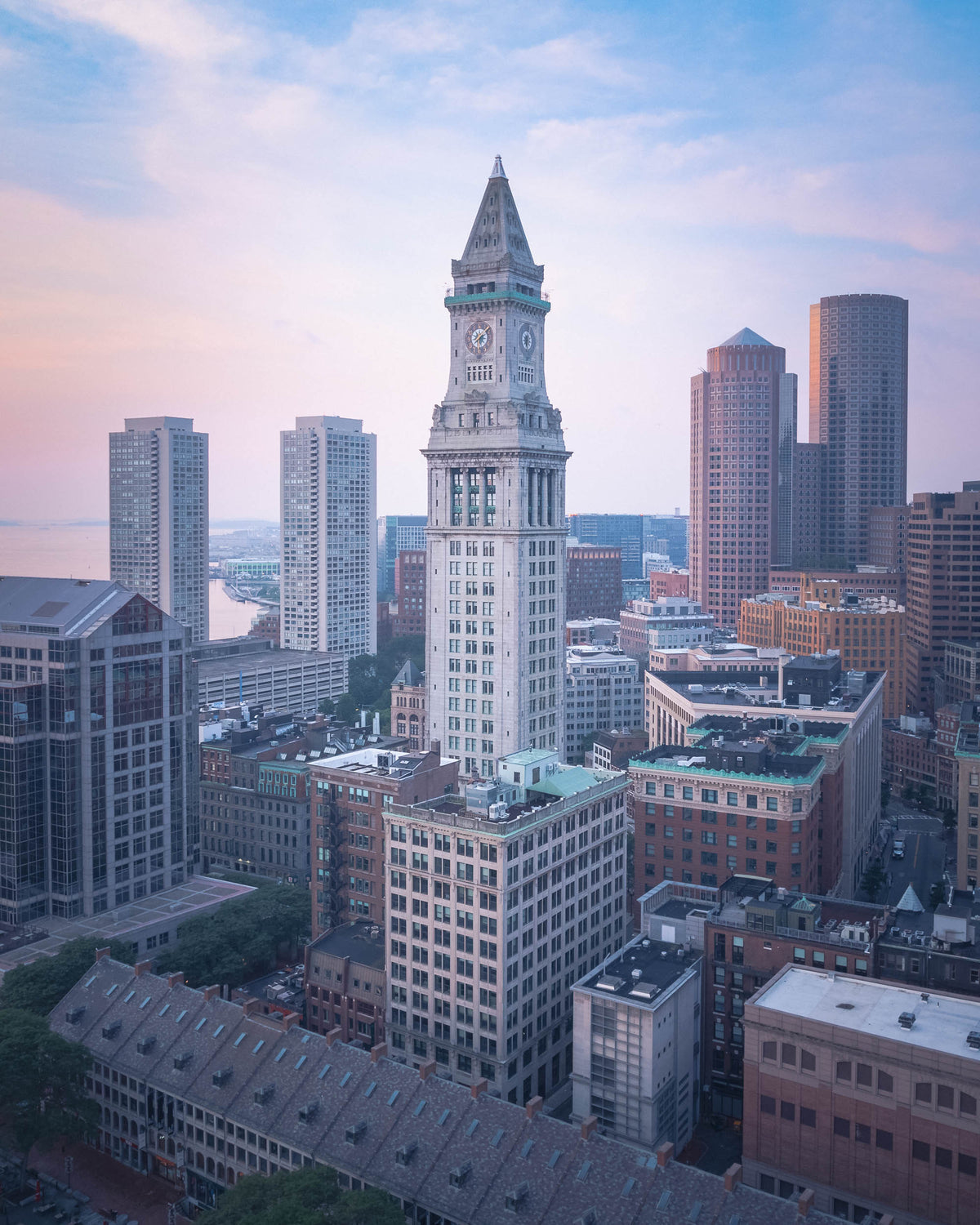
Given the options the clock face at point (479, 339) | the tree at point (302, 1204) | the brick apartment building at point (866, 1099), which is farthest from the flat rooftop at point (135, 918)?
the clock face at point (479, 339)

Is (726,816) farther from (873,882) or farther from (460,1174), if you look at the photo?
(460,1174)

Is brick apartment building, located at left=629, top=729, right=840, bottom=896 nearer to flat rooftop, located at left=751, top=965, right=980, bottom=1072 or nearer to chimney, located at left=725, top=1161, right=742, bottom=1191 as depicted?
flat rooftop, located at left=751, top=965, right=980, bottom=1072

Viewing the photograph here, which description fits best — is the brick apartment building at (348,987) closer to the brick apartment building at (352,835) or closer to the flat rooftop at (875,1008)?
the brick apartment building at (352,835)

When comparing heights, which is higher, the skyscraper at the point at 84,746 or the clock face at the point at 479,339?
the clock face at the point at 479,339

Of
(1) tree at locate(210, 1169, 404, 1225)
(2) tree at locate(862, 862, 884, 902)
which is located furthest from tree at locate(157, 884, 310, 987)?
(2) tree at locate(862, 862, 884, 902)

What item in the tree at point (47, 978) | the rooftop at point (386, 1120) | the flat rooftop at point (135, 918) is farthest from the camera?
the flat rooftop at point (135, 918)

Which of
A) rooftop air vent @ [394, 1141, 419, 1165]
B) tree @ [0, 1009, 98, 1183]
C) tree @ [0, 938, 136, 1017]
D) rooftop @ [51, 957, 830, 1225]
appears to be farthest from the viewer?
tree @ [0, 938, 136, 1017]

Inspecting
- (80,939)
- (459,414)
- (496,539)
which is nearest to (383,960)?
(80,939)
